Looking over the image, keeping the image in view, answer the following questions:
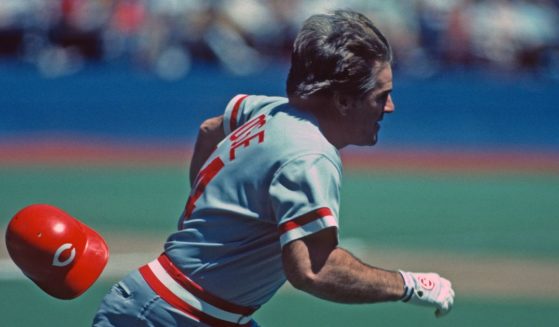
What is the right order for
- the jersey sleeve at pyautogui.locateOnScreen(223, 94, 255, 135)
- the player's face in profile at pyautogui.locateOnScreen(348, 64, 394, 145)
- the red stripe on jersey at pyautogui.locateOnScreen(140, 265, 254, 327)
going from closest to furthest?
the player's face in profile at pyautogui.locateOnScreen(348, 64, 394, 145), the red stripe on jersey at pyautogui.locateOnScreen(140, 265, 254, 327), the jersey sleeve at pyautogui.locateOnScreen(223, 94, 255, 135)

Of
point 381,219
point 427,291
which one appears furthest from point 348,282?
point 381,219

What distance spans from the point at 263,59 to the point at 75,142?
11.1ft

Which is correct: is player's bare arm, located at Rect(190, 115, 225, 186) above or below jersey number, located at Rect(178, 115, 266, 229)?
above

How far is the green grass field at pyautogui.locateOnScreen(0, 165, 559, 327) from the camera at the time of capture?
873cm

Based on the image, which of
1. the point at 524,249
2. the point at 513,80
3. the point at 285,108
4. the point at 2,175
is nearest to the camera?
the point at 285,108

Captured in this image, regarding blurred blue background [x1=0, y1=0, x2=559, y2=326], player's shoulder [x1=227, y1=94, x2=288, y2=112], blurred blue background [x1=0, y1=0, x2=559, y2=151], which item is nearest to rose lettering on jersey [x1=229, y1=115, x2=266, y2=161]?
player's shoulder [x1=227, y1=94, x2=288, y2=112]

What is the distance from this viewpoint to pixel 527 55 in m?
17.6

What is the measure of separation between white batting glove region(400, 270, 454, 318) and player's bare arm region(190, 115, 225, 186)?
1209 mm

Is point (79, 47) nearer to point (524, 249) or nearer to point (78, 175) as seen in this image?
point (78, 175)

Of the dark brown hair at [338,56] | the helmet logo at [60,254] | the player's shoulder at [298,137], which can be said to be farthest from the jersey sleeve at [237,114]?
the helmet logo at [60,254]

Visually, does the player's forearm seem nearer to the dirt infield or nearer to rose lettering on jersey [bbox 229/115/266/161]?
rose lettering on jersey [bbox 229/115/266/161]

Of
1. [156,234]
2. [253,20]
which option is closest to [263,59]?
[253,20]

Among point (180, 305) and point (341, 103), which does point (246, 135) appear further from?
point (180, 305)

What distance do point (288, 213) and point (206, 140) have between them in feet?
3.97
